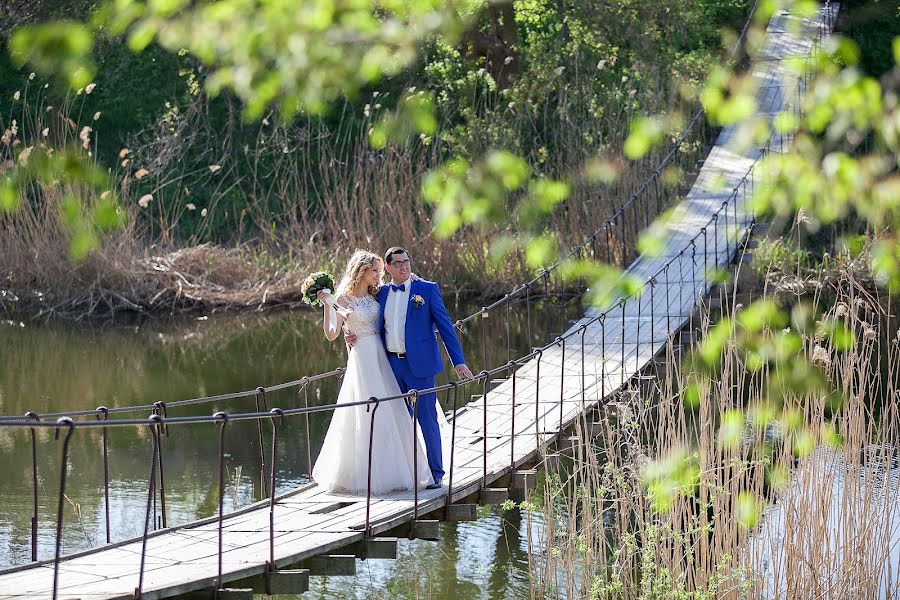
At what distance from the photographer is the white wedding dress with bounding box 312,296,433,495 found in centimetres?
560

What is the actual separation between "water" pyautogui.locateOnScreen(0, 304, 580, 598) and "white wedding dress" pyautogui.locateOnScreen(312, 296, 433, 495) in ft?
1.50

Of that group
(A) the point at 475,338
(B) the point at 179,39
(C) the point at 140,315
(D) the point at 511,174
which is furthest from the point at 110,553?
(C) the point at 140,315

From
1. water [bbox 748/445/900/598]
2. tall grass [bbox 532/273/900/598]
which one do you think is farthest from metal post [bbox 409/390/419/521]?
water [bbox 748/445/900/598]

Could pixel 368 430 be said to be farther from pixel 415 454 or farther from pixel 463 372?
pixel 463 372

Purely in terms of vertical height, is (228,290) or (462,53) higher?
(462,53)

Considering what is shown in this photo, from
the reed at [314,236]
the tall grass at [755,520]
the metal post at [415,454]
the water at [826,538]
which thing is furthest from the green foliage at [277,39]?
the reed at [314,236]

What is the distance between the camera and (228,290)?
49.8 ft

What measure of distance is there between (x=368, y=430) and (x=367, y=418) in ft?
0.16

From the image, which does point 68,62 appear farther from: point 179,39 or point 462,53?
point 462,53

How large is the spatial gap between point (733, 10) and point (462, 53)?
11.0 feet

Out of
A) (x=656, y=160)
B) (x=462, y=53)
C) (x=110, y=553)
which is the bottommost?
(x=110, y=553)

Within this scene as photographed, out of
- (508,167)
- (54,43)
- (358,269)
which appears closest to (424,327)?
(358,269)

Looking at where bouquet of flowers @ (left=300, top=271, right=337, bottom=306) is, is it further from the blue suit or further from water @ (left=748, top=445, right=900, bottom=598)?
water @ (left=748, top=445, right=900, bottom=598)

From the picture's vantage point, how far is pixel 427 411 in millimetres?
5637
